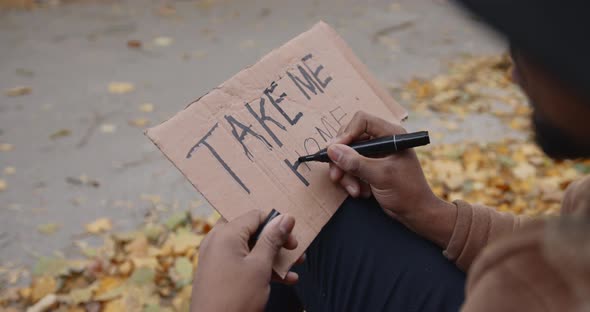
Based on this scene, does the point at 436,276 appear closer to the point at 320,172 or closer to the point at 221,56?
the point at 320,172

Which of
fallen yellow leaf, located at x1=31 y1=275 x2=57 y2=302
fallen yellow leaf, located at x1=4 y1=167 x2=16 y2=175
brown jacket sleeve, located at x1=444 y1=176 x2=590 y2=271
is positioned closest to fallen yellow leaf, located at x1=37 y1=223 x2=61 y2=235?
fallen yellow leaf, located at x1=31 y1=275 x2=57 y2=302

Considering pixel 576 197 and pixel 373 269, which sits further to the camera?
pixel 373 269

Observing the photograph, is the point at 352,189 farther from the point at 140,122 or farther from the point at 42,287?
the point at 140,122

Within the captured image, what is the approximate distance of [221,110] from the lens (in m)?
1.12

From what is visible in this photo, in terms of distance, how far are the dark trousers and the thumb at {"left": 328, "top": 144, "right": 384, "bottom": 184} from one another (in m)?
0.09

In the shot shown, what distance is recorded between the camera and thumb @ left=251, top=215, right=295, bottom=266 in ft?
3.03

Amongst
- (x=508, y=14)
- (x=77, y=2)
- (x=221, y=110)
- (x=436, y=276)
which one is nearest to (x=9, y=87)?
(x=77, y=2)

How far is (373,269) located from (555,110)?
22.4 inches

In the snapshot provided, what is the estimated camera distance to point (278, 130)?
117 centimetres

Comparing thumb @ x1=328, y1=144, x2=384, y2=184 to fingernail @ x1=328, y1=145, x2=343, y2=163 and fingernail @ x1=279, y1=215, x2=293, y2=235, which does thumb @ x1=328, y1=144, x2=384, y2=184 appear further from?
fingernail @ x1=279, y1=215, x2=293, y2=235

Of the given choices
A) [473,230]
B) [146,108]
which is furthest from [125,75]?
[473,230]

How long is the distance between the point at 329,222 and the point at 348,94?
1.19 feet

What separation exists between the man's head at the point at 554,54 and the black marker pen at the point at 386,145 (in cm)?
44

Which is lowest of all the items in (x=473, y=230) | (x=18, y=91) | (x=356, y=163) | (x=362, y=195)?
(x=473, y=230)
